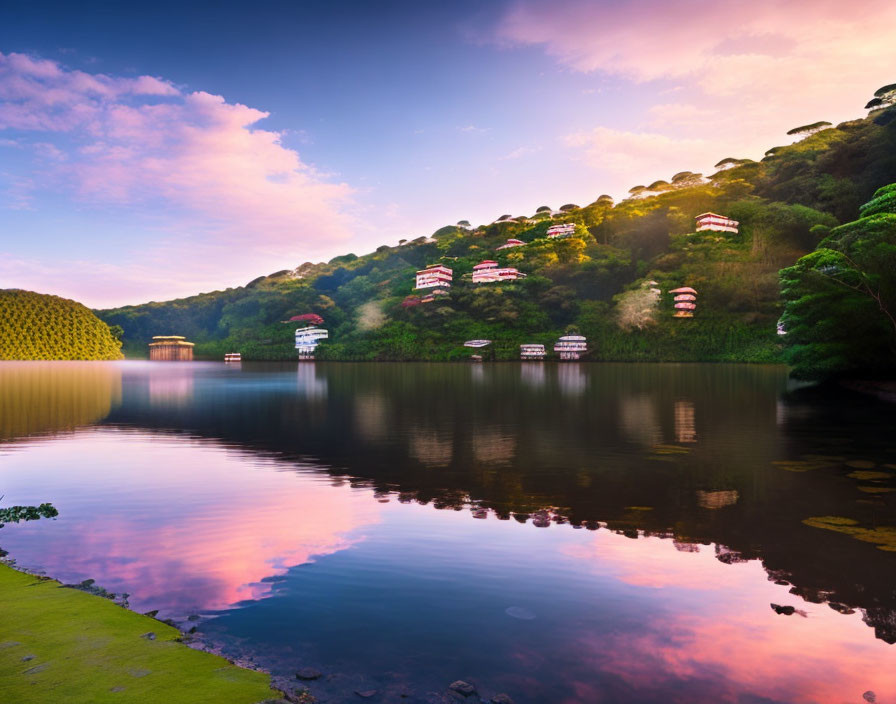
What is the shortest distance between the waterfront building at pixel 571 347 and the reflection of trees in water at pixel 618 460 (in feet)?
235

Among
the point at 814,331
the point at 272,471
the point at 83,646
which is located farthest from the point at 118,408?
the point at 814,331

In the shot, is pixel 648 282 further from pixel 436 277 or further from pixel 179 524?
pixel 179 524

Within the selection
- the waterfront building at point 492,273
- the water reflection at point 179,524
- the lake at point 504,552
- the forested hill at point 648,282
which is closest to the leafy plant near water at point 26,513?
the water reflection at point 179,524

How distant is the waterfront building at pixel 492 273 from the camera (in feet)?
454

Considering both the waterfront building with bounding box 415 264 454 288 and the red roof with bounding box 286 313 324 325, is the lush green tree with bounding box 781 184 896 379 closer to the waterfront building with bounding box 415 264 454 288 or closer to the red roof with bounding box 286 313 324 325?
the waterfront building with bounding box 415 264 454 288

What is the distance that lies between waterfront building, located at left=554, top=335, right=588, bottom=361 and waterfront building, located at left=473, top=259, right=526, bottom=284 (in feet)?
98.2

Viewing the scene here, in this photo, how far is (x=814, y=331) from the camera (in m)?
40.9

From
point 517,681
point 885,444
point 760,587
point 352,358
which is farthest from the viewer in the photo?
point 352,358

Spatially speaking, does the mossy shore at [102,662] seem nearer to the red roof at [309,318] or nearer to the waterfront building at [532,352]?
the waterfront building at [532,352]

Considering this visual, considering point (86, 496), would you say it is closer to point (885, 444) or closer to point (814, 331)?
point (885, 444)

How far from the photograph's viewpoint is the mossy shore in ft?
17.2

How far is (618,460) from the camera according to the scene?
18.4 m

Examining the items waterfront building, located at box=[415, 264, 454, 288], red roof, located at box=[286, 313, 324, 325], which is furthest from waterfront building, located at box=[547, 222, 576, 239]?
red roof, located at box=[286, 313, 324, 325]

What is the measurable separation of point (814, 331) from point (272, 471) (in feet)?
128
